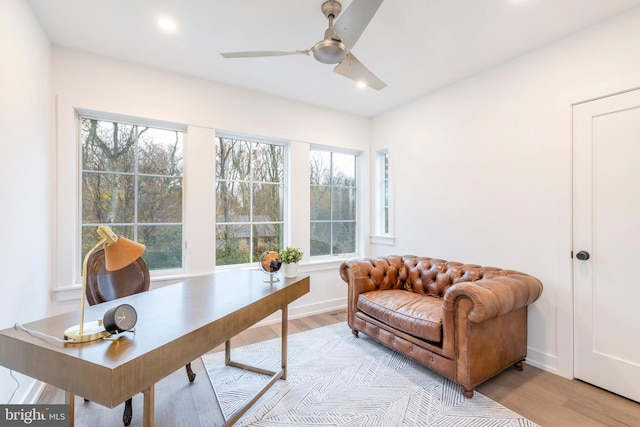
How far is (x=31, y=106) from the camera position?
2.04 metres

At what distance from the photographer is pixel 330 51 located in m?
1.82

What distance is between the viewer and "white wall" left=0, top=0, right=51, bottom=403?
1.67m

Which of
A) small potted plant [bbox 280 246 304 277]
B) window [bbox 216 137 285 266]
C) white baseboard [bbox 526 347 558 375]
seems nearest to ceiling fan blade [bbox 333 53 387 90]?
small potted plant [bbox 280 246 304 277]

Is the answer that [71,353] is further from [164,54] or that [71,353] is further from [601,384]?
[601,384]

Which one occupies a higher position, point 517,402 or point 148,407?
point 148,407

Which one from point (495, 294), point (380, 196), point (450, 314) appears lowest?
point (450, 314)

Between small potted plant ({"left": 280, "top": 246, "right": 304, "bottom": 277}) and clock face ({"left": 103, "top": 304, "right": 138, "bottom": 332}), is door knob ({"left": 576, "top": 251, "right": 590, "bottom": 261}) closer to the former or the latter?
small potted plant ({"left": 280, "top": 246, "right": 304, "bottom": 277})

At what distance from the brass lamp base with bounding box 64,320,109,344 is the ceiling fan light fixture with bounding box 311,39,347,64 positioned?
72.4 inches

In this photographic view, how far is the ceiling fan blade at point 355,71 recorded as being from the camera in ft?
6.58

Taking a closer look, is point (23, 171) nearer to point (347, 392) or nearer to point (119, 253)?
point (119, 253)

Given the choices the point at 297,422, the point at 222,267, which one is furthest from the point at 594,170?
the point at 222,267

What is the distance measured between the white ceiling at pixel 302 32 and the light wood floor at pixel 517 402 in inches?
107

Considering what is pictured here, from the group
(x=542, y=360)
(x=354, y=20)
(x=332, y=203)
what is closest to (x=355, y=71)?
(x=354, y=20)

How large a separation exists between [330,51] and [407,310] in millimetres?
2055
